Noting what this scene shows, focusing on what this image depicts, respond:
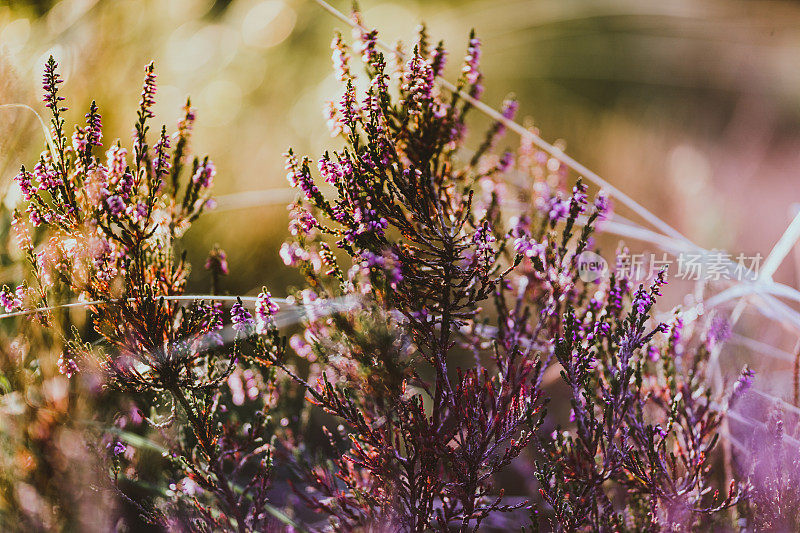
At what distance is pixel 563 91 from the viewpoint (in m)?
5.72

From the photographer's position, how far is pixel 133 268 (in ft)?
5.24

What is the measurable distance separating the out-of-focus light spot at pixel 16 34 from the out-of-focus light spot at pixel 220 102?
2542 mm

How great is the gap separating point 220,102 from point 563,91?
3.54 meters

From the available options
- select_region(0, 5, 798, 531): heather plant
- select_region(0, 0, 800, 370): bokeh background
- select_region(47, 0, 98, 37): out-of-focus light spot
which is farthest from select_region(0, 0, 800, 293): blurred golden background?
select_region(0, 5, 798, 531): heather plant

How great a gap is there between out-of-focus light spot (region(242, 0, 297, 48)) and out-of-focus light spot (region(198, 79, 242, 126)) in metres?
0.69

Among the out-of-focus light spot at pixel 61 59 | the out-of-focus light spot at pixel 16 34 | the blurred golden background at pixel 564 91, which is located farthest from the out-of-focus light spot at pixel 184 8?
the out-of-focus light spot at pixel 61 59

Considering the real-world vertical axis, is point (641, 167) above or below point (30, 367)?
above

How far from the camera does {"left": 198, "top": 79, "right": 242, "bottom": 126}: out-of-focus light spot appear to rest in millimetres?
5598

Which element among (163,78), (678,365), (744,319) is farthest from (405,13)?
(678,365)

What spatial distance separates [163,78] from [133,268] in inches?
193

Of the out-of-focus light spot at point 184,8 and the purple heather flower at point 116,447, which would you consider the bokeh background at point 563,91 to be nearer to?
the out-of-focus light spot at point 184,8

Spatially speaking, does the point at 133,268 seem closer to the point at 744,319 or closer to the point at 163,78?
the point at 744,319

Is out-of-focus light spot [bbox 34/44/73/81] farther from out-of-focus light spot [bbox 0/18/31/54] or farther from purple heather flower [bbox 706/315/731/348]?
purple heather flower [bbox 706/315/731/348]

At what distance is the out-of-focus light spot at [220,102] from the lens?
560cm
